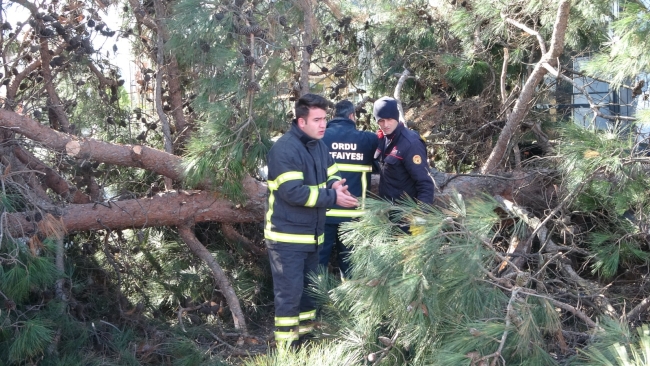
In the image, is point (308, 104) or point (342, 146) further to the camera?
point (342, 146)

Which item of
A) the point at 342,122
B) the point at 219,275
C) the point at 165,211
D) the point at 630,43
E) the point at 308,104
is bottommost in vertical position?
the point at 219,275

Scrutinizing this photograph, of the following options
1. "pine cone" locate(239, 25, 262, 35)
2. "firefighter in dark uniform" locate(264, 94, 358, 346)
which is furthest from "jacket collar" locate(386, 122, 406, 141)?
"pine cone" locate(239, 25, 262, 35)

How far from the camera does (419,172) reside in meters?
4.14

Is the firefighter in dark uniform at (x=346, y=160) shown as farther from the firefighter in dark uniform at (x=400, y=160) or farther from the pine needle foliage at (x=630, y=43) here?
the pine needle foliage at (x=630, y=43)

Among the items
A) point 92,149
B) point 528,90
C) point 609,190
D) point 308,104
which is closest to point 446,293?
point 609,190

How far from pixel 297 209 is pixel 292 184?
0.18m

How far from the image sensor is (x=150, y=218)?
14.7 ft

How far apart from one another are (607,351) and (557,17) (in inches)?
97.1

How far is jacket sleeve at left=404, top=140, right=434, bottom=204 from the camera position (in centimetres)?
415

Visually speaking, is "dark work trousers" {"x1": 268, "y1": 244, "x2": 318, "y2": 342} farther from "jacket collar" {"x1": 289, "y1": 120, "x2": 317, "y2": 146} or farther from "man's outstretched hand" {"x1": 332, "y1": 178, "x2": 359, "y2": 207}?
"jacket collar" {"x1": 289, "y1": 120, "x2": 317, "y2": 146}

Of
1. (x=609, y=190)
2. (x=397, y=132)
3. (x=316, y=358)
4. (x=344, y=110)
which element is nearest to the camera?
(x=316, y=358)

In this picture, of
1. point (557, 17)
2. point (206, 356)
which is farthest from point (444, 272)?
point (557, 17)

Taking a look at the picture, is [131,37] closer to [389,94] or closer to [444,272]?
[389,94]

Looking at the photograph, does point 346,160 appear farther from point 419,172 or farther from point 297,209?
point 297,209
